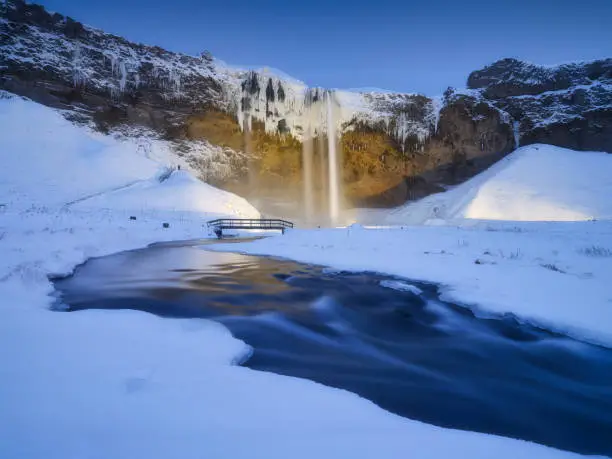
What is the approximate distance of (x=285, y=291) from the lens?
22.5ft

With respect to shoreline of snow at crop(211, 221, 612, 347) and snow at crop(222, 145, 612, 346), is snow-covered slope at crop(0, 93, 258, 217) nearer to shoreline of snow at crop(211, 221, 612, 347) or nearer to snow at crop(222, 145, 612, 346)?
snow at crop(222, 145, 612, 346)

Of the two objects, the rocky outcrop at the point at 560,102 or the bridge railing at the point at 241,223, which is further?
the rocky outcrop at the point at 560,102

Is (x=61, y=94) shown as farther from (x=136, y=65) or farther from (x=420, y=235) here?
(x=420, y=235)

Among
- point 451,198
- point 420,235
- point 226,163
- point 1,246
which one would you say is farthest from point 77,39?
point 451,198

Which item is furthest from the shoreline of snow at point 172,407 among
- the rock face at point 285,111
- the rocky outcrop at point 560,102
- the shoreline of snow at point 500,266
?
the rocky outcrop at point 560,102

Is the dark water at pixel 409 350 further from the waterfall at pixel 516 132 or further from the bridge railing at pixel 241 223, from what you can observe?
the waterfall at pixel 516 132

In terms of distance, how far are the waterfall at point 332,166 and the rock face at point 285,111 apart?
291 millimetres

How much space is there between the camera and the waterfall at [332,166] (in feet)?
141

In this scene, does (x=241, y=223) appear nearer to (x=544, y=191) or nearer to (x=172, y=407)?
(x=172, y=407)

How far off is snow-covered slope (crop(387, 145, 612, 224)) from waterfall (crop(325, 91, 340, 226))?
12.3 meters

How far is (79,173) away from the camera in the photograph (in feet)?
99.3

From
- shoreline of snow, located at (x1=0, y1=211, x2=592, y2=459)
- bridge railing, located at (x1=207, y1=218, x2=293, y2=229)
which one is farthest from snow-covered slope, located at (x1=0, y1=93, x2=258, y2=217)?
shoreline of snow, located at (x1=0, y1=211, x2=592, y2=459)

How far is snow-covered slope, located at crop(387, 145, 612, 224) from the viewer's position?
26.8 metres

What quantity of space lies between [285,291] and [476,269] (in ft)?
14.7
